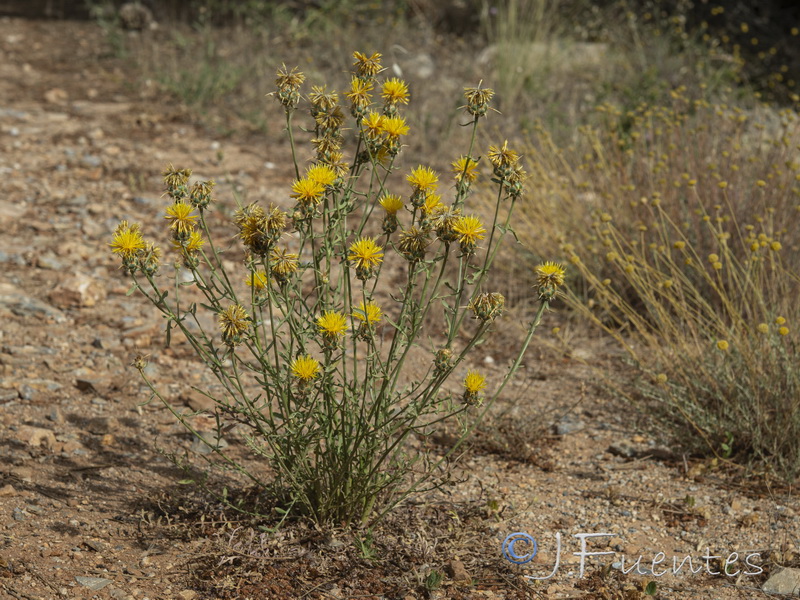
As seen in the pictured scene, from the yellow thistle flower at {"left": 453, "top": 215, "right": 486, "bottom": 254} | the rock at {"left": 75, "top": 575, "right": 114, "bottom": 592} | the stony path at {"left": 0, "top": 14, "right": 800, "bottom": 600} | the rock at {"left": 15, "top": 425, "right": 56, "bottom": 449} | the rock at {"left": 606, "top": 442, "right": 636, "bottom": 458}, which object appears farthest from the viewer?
the rock at {"left": 606, "top": 442, "right": 636, "bottom": 458}

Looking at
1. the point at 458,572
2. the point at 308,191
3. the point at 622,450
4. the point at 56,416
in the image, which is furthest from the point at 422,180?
the point at 56,416

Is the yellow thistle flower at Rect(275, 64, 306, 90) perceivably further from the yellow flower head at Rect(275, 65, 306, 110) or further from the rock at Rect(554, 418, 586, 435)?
the rock at Rect(554, 418, 586, 435)

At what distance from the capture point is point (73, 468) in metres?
3.02

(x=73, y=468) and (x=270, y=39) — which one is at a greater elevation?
(x=270, y=39)

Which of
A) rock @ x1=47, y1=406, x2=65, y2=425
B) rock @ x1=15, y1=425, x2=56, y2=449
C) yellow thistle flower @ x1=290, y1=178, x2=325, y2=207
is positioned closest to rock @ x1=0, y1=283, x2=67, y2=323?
rock @ x1=47, y1=406, x2=65, y2=425

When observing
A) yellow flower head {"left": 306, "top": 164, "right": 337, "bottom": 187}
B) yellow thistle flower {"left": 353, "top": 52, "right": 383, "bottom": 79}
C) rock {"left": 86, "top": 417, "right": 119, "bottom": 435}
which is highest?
yellow thistle flower {"left": 353, "top": 52, "right": 383, "bottom": 79}

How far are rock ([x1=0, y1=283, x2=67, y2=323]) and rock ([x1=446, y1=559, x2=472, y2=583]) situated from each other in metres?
2.34

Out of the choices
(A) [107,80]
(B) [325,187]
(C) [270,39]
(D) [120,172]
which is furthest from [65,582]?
(C) [270,39]

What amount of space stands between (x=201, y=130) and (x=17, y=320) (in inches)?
114

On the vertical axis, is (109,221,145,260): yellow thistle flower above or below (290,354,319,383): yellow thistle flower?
above

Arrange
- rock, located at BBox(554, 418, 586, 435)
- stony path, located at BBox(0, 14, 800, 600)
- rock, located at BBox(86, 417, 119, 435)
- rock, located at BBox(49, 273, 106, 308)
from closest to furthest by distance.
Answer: stony path, located at BBox(0, 14, 800, 600), rock, located at BBox(86, 417, 119, 435), rock, located at BBox(554, 418, 586, 435), rock, located at BBox(49, 273, 106, 308)

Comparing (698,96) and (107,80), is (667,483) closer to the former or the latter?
(698,96)

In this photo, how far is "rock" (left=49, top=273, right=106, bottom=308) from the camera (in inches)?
167

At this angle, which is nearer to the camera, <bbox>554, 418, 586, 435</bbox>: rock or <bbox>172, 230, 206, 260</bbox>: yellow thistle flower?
<bbox>172, 230, 206, 260</bbox>: yellow thistle flower
